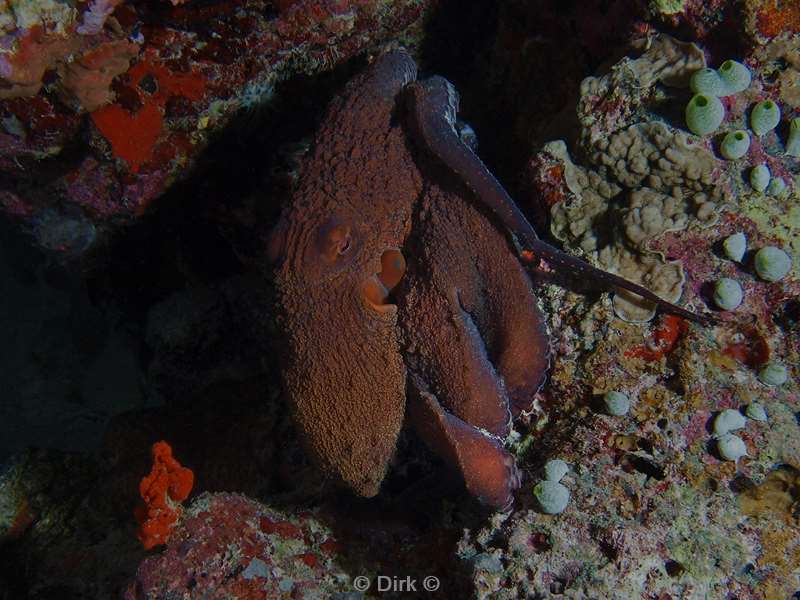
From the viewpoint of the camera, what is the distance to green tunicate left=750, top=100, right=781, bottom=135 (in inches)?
100

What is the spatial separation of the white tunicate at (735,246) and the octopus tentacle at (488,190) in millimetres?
304

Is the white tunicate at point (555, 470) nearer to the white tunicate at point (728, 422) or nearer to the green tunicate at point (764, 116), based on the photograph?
the white tunicate at point (728, 422)

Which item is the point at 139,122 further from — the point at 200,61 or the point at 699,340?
the point at 699,340

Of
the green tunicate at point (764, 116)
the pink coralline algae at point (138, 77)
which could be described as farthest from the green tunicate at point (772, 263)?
the pink coralline algae at point (138, 77)

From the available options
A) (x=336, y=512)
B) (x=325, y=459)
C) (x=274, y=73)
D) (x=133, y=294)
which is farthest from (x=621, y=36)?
(x=133, y=294)

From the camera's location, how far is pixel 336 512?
348 cm

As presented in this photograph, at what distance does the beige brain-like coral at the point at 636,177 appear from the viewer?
251 cm

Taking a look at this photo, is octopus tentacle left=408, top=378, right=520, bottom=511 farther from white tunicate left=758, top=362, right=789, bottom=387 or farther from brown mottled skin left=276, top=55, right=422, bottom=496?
white tunicate left=758, top=362, right=789, bottom=387

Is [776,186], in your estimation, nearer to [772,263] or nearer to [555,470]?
[772,263]

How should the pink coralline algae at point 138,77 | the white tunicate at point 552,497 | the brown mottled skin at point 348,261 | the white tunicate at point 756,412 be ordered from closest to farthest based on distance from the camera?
the white tunicate at point 552,497 → the white tunicate at point 756,412 → the brown mottled skin at point 348,261 → the pink coralline algae at point 138,77

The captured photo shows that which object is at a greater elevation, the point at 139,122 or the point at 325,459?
the point at 139,122

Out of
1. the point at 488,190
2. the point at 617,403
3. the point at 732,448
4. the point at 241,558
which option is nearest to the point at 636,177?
the point at 488,190

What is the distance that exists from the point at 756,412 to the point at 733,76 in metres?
1.52

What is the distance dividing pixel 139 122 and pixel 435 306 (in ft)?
8.14
